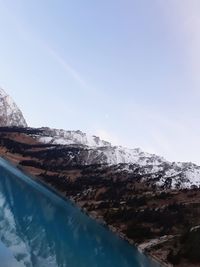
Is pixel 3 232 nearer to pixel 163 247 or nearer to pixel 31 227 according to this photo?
pixel 31 227

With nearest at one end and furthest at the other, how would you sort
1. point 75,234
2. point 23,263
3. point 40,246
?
point 23,263
point 40,246
point 75,234

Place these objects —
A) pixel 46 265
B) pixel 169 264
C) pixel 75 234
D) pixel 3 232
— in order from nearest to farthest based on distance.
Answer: pixel 46 265 → pixel 3 232 → pixel 75 234 → pixel 169 264

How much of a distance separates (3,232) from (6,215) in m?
21.1

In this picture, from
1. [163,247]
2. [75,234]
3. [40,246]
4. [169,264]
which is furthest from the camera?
[163,247]

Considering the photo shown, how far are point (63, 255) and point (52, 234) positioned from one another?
20853 mm

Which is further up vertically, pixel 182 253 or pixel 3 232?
pixel 182 253

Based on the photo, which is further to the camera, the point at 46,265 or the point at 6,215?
the point at 6,215

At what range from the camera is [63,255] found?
8875cm

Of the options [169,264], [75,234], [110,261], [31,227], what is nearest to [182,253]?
[169,264]

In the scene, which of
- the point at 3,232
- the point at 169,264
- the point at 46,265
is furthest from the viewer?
the point at 169,264

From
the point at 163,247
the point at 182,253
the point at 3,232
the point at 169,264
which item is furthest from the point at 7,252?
the point at 163,247

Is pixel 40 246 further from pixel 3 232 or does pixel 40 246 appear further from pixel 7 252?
pixel 7 252

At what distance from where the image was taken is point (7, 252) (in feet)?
214

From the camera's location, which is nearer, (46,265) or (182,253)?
(46,265)
